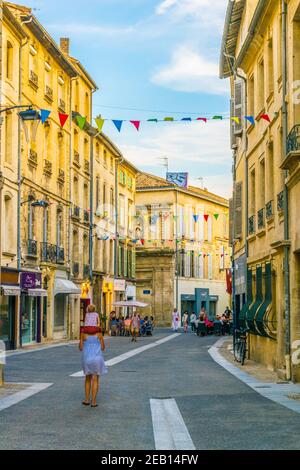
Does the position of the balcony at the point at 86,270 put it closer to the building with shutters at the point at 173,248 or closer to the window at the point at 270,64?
the building with shutters at the point at 173,248

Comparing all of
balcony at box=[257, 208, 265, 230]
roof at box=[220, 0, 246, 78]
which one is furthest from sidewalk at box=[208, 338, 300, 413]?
roof at box=[220, 0, 246, 78]

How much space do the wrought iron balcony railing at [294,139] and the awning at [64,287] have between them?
2410 centimetres

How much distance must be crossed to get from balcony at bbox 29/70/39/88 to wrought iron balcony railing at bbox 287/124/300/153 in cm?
2085

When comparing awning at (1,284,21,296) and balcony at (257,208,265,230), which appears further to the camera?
awning at (1,284,21,296)

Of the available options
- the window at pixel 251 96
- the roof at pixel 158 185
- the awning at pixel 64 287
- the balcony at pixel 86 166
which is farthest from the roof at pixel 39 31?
the roof at pixel 158 185

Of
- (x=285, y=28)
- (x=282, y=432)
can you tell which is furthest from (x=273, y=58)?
(x=282, y=432)

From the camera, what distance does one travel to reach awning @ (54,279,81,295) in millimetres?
39875

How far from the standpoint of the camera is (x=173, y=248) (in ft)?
230

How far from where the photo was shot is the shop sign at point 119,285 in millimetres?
56141

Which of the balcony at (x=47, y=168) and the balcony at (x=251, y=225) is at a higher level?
→ the balcony at (x=47, y=168)

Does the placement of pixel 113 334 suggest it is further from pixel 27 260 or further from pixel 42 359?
pixel 42 359

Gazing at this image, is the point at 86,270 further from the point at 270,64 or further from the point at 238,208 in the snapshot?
the point at 270,64

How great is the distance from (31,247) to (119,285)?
21562mm

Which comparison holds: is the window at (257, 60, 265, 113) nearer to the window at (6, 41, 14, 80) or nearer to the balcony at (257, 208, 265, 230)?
the balcony at (257, 208, 265, 230)
